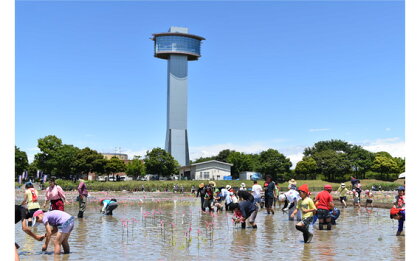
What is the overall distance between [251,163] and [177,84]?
3072 centimetres

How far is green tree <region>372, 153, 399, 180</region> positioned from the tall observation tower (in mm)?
47892

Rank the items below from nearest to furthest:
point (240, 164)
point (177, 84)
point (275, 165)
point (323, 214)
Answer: point (323, 214), point (275, 165), point (240, 164), point (177, 84)

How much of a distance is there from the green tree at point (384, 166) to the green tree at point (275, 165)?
1942 centimetres

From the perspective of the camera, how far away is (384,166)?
99938 millimetres

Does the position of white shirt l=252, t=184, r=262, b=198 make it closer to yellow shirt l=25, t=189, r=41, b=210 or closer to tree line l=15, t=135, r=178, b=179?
yellow shirt l=25, t=189, r=41, b=210

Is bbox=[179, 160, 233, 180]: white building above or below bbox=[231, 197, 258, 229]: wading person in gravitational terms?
below

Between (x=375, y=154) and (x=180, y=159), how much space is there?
161 ft

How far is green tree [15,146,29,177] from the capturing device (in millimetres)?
89669

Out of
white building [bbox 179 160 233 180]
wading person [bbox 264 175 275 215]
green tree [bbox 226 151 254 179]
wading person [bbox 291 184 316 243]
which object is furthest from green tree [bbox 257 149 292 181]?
wading person [bbox 291 184 316 243]

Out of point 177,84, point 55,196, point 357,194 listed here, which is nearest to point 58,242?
point 55,196

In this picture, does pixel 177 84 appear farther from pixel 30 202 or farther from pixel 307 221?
pixel 307 221
